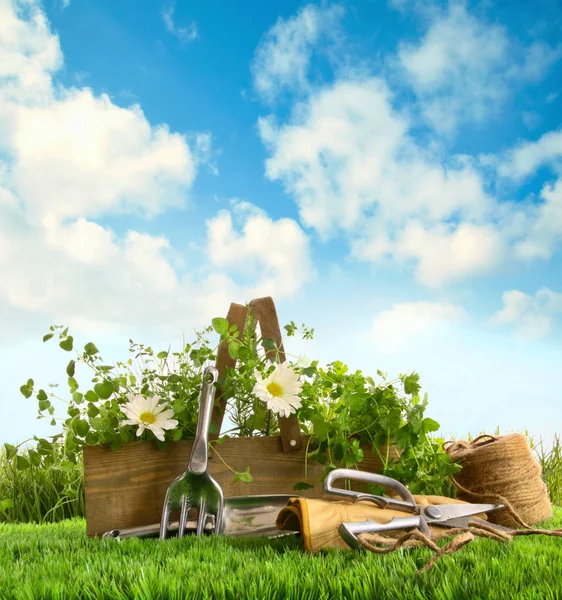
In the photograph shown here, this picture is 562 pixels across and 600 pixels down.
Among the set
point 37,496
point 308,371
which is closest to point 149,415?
point 308,371

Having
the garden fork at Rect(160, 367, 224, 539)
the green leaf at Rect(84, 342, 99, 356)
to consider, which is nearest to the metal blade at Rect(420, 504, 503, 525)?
the garden fork at Rect(160, 367, 224, 539)

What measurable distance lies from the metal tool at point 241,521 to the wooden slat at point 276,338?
0.82 feet

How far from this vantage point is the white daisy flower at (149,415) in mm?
2621

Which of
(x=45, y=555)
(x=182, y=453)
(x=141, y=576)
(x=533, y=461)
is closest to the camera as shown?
(x=141, y=576)

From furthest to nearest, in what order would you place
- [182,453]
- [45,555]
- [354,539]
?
[182,453]
[45,555]
[354,539]

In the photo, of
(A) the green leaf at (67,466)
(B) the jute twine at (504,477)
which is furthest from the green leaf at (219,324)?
(B) the jute twine at (504,477)

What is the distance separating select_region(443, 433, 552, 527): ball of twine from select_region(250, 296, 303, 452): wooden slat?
1.13m

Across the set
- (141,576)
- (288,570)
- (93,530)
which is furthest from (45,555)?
(288,570)

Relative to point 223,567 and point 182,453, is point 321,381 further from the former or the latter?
point 223,567

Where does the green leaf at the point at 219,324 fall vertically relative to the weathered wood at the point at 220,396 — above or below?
above

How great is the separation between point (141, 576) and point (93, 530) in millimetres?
1305

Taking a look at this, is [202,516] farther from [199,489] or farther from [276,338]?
[276,338]

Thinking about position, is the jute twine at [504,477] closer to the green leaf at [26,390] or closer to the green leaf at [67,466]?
the green leaf at [67,466]

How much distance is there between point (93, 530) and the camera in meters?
2.69
